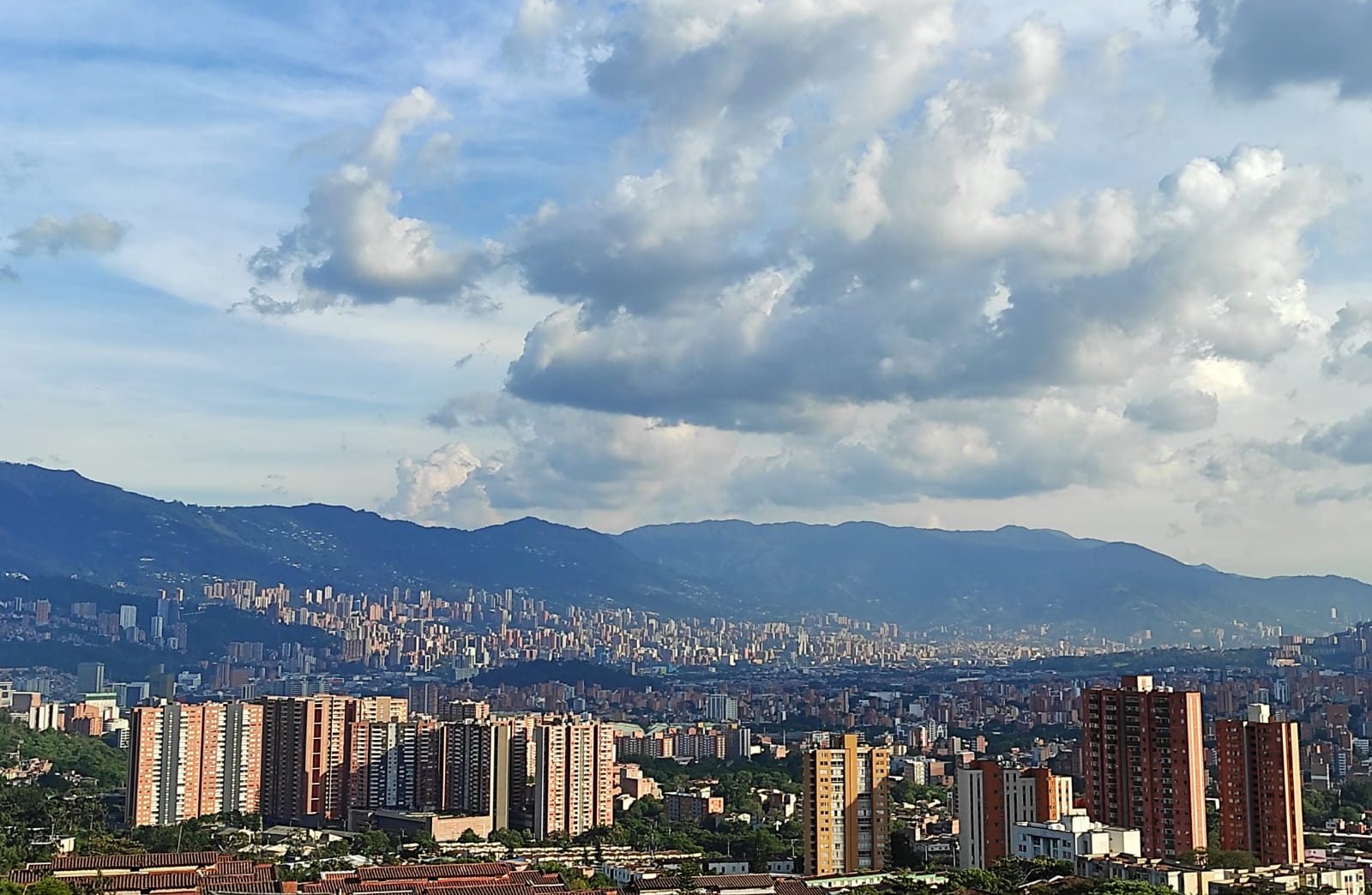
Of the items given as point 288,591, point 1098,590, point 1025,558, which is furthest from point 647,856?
point 1025,558

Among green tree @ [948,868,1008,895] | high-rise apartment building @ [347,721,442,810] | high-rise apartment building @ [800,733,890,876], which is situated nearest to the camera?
green tree @ [948,868,1008,895]

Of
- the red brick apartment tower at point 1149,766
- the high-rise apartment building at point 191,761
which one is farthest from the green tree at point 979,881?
the high-rise apartment building at point 191,761

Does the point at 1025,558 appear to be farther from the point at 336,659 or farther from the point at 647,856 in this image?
the point at 647,856

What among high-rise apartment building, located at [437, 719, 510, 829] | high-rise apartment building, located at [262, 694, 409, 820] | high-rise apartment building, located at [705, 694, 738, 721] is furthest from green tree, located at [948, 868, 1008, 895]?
high-rise apartment building, located at [705, 694, 738, 721]

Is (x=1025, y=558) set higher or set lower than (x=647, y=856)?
higher

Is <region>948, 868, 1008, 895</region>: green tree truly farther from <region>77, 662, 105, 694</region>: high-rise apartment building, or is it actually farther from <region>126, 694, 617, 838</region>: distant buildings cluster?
<region>77, 662, 105, 694</region>: high-rise apartment building

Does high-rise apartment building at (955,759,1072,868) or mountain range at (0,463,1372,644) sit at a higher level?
mountain range at (0,463,1372,644)

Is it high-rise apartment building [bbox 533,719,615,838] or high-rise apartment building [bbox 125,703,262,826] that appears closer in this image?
high-rise apartment building [bbox 533,719,615,838]
